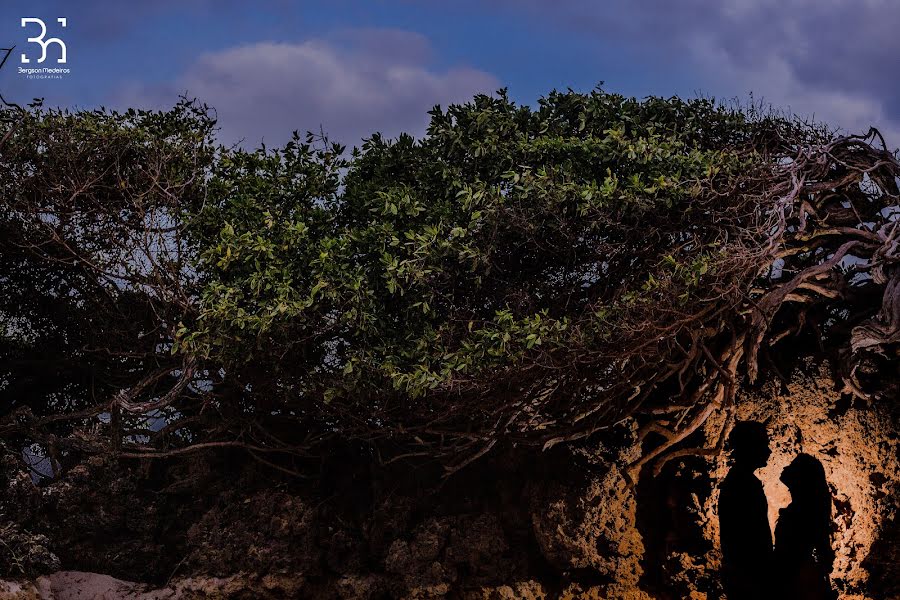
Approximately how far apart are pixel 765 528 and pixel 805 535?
42cm

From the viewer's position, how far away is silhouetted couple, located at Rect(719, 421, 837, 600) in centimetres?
958

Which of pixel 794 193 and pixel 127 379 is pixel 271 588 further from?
pixel 794 193

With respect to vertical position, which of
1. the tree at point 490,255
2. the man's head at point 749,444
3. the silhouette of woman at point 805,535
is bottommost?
the silhouette of woman at point 805,535

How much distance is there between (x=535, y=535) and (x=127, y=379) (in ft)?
17.9

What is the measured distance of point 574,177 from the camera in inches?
334

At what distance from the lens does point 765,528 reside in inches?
388

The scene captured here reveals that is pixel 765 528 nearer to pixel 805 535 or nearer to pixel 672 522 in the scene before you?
pixel 805 535

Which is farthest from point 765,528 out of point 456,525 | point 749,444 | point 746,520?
point 456,525

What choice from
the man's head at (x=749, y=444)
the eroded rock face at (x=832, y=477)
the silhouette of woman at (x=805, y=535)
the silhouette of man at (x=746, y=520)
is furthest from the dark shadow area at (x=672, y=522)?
the silhouette of woman at (x=805, y=535)

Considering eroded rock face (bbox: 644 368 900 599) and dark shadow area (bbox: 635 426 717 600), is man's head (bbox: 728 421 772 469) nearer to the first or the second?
eroded rock face (bbox: 644 368 900 599)

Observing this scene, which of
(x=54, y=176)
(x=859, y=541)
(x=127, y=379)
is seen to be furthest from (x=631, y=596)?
(x=54, y=176)

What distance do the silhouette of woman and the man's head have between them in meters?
0.31

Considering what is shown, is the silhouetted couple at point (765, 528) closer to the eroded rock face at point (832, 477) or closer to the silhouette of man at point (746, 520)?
the silhouette of man at point (746, 520)

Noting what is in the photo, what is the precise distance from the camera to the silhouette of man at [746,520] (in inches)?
384
